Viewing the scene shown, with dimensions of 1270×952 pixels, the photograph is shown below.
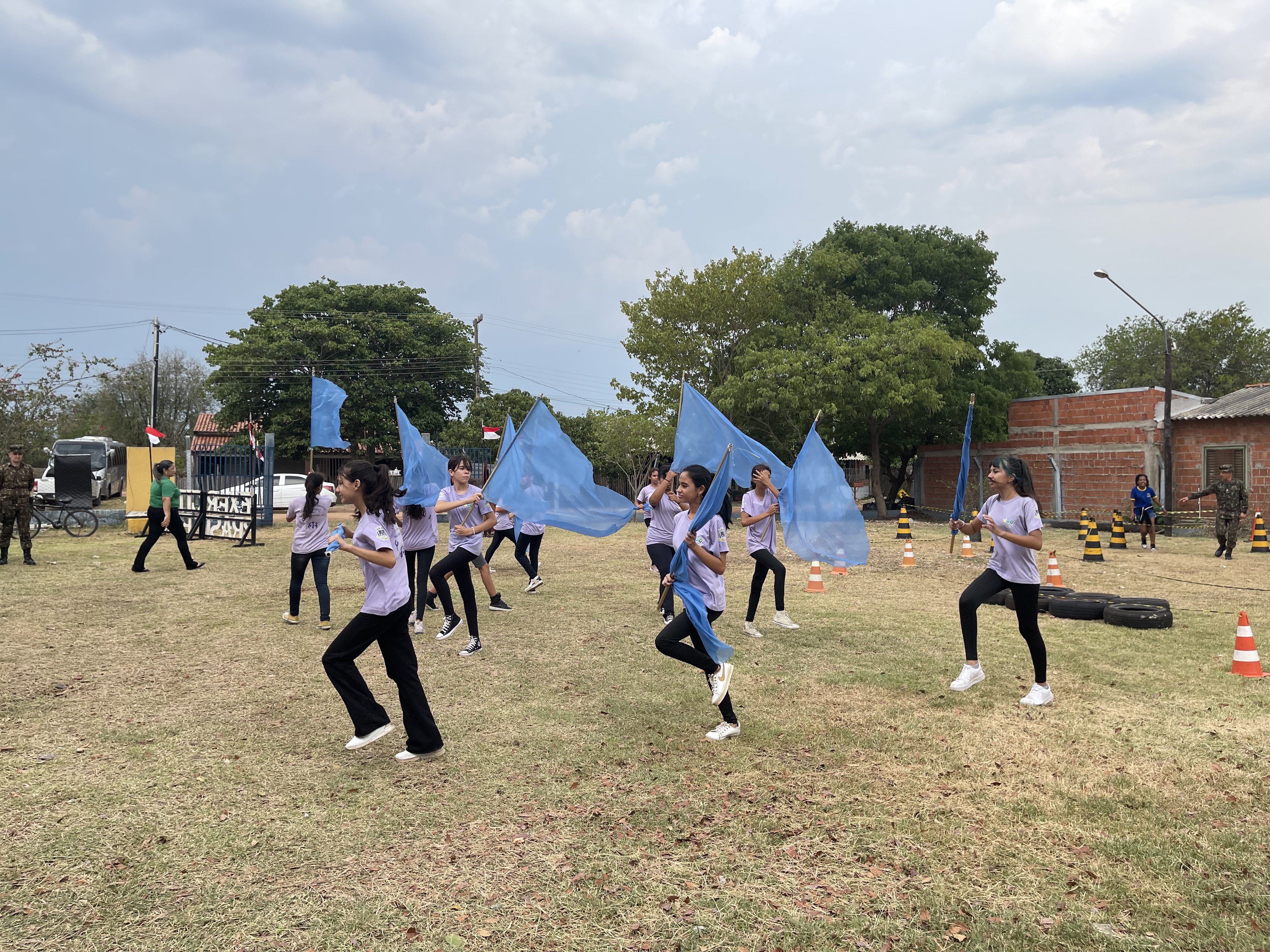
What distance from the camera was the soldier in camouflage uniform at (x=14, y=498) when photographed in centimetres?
1393

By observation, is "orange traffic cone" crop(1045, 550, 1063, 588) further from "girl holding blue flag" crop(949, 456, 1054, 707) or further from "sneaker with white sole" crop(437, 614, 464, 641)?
"sneaker with white sole" crop(437, 614, 464, 641)

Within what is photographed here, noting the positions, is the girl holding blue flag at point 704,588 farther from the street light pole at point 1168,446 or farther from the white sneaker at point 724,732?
the street light pole at point 1168,446

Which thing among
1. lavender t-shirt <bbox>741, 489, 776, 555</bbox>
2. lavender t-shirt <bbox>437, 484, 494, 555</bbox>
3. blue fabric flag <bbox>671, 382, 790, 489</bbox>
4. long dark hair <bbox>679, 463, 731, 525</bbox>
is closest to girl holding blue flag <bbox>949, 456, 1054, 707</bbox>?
long dark hair <bbox>679, 463, 731, 525</bbox>

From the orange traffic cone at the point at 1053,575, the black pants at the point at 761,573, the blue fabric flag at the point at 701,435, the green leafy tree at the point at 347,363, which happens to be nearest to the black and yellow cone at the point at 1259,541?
the orange traffic cone at the point at 1053,575

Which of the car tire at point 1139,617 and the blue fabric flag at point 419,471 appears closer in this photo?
the blue fabric flag at point 419,471

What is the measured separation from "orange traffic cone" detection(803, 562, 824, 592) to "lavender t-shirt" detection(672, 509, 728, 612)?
6525 millimetres

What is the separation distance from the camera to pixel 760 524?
9336 millimetres

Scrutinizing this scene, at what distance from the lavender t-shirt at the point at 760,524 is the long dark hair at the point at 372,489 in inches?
182

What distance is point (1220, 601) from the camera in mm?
11250

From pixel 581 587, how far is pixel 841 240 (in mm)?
26302

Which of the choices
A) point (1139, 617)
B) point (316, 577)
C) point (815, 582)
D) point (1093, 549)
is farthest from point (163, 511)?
point (1093, 549)

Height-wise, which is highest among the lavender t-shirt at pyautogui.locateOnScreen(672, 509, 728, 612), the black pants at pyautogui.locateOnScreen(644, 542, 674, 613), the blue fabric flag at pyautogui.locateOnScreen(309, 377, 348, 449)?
the blue fabric flag at pyautogui.locateOnScreen(309, 377, 348, 449)

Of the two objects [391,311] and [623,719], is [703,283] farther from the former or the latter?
[623,719]

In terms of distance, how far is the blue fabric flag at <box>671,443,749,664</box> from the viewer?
547 centimetres
